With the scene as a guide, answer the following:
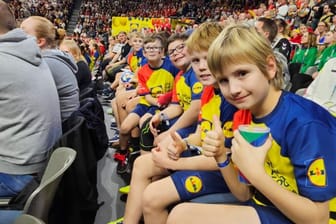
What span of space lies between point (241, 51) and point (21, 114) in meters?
1.07

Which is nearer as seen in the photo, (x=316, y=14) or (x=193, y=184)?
(x=193, y=184)

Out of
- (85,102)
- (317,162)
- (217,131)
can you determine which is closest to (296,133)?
(317,162)

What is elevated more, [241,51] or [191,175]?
Result: [241,51]

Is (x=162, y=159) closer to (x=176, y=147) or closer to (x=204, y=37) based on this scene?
(x=176, y=147)

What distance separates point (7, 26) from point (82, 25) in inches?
688

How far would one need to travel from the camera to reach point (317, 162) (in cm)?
99

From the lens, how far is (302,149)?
1.02 m

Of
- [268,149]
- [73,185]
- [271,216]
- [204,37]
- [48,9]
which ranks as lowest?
[48,9]

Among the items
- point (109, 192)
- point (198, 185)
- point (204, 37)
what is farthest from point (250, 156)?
point (109, 192)

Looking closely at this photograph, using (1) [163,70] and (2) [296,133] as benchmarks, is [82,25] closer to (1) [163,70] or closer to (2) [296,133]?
(1) [163,70]

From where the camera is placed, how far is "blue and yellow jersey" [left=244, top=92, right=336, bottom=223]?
995mm

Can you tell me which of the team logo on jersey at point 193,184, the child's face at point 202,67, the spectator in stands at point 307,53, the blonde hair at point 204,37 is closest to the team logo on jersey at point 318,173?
the team logo on jersey at point 193,184

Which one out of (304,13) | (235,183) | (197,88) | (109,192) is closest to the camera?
(235,183)

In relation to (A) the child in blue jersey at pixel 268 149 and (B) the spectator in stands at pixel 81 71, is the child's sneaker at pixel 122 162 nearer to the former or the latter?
(B) the spectator in stands at pixel 81 71
